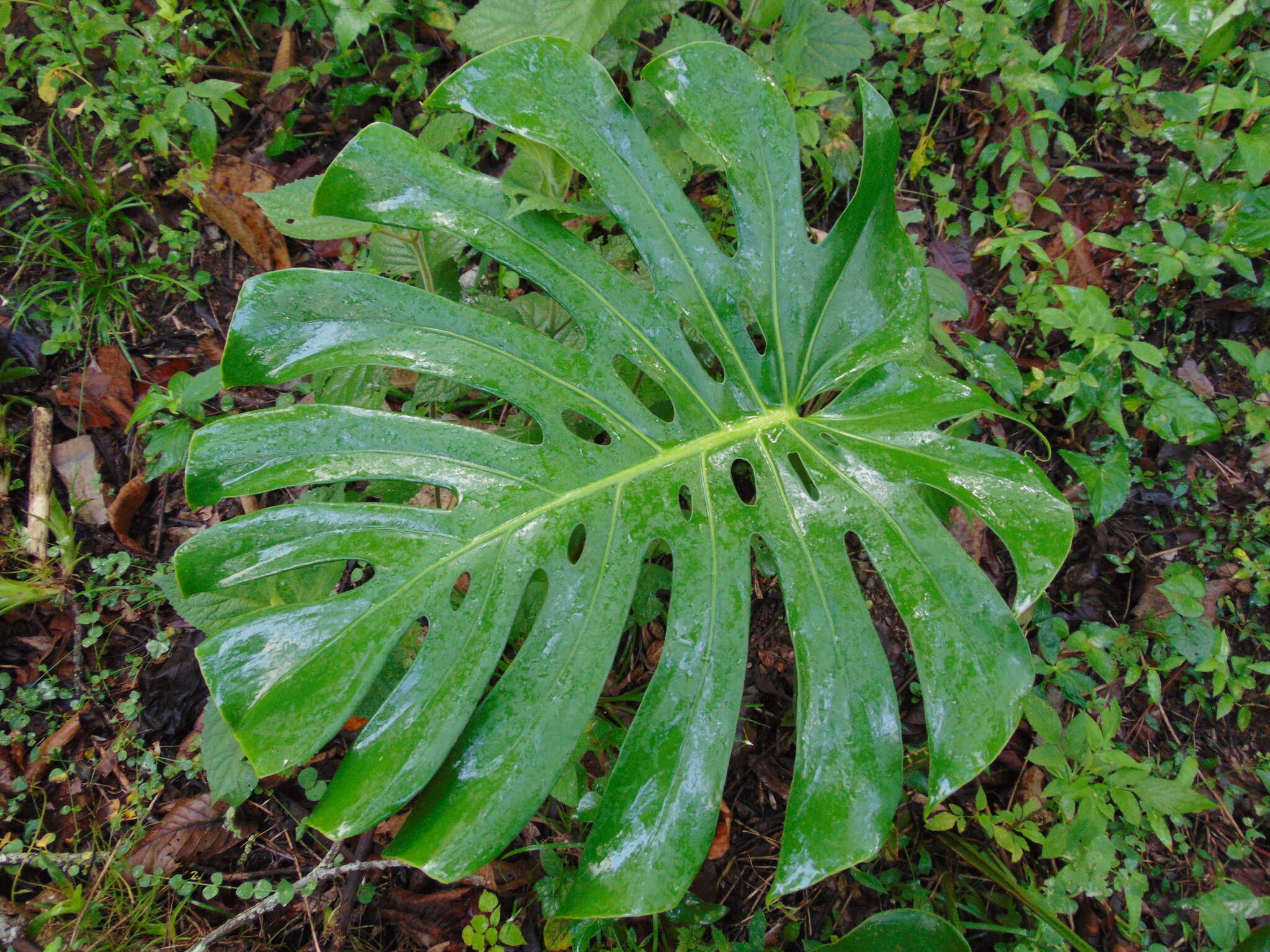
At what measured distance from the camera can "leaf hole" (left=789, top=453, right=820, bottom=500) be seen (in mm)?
1405

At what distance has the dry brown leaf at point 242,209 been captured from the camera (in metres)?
2.35

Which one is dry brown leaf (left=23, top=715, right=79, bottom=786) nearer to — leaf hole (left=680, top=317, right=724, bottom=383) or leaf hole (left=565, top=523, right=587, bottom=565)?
leaf hole (left=565, top=523, right=587, bottom=565)

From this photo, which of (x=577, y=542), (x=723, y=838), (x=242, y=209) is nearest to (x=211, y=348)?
(x=242, y=209)

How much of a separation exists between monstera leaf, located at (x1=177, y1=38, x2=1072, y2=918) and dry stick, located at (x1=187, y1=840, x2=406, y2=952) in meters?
0.66

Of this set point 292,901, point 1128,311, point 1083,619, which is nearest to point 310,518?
point 292,901

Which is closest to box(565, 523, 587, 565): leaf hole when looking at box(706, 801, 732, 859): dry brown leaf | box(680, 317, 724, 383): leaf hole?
box(680, 317, 724, 383): leaf hole

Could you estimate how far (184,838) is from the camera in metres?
1.87

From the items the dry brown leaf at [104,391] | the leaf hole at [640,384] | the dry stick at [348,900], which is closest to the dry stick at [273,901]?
the dry stick at [348,900]

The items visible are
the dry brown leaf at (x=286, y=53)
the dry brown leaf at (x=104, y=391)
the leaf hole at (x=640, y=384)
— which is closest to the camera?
the leaf hole at (x=640, y=384)

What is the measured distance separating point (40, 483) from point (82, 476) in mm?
111

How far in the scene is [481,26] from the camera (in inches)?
69.2

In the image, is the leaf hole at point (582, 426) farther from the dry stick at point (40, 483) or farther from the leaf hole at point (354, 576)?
the dry stick at point (40, 483)

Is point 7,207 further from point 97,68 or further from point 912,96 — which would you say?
point 912,96

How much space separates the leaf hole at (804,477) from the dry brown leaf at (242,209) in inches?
72.0
